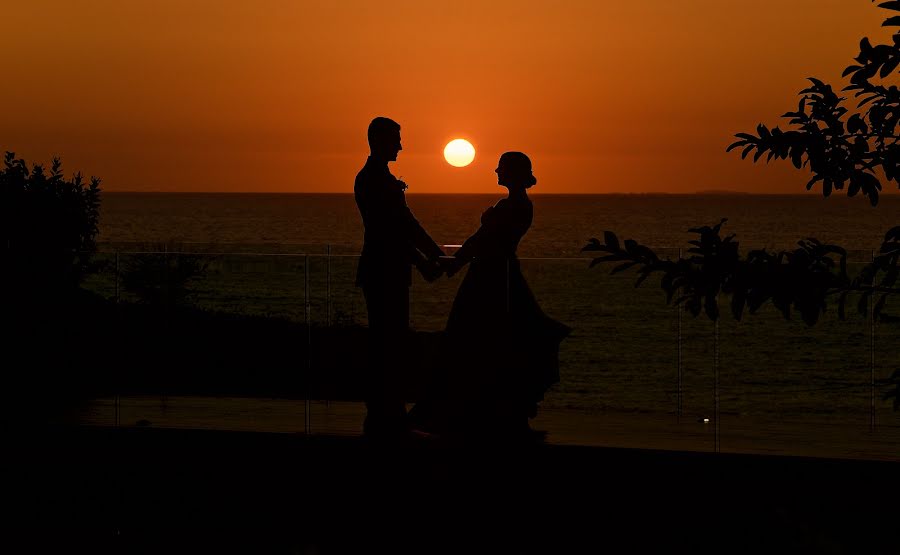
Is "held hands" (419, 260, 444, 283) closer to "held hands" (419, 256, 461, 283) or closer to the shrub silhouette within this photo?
"held hands" (419, 256, 461, 283)

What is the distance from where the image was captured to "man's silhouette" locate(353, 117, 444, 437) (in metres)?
8.65

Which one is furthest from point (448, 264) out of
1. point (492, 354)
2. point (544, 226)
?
point (544, 226)

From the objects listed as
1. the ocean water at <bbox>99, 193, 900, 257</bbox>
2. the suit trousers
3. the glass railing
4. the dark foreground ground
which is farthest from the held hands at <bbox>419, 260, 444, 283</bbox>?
the ocean water at <bbox>99, 193, 900, 257</bbox>

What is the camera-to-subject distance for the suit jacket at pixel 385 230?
28.4 ft

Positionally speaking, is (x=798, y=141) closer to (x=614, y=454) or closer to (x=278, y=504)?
(x=614, y=454)

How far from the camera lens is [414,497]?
8.50 metres

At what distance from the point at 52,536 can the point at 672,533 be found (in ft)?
10.0

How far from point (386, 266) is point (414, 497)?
1.33 metres

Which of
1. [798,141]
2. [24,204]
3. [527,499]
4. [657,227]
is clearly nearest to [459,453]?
[527,499]

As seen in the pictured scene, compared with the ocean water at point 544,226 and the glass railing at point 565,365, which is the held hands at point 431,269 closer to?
the glass railing at point 565,365

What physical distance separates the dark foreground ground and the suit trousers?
0.59 ft

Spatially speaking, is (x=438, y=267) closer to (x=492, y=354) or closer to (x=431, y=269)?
(x=431, y=269)

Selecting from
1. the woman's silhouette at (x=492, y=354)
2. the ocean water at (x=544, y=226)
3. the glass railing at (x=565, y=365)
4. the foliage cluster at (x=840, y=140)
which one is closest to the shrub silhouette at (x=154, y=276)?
the glass railing at (x=565, y=365)

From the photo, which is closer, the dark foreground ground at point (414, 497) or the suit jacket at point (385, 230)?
the dark foreground ground at point (414, 497)
